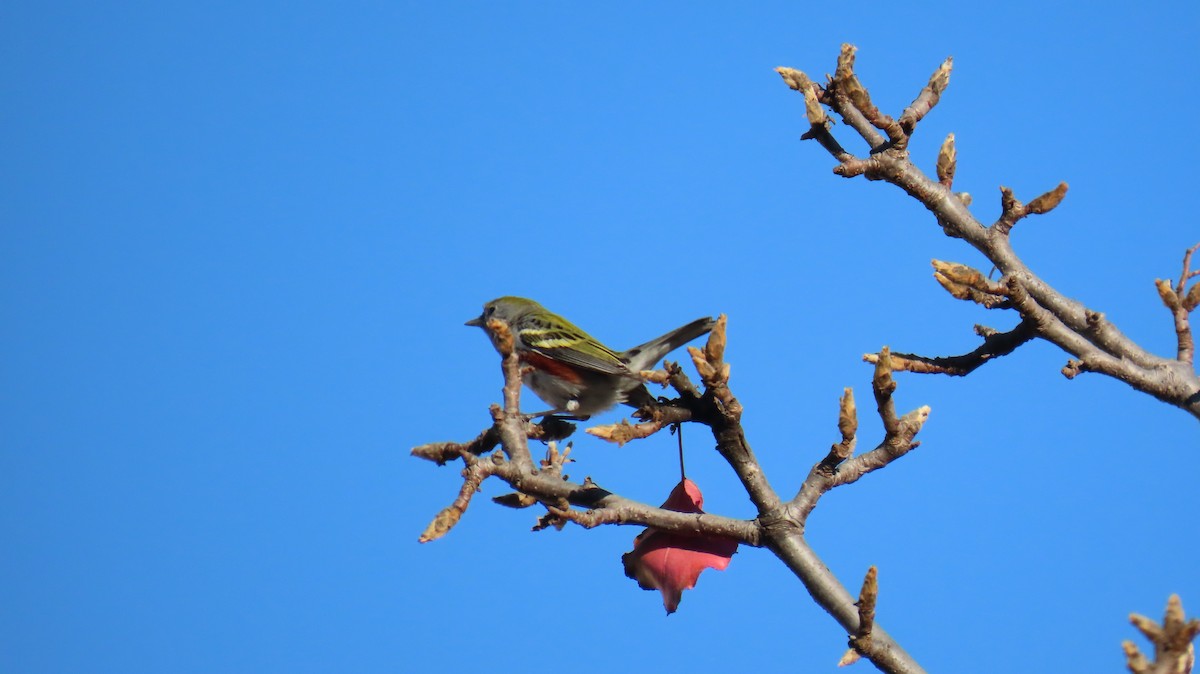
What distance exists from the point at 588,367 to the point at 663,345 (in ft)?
1.76

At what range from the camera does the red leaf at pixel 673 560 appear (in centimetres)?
452

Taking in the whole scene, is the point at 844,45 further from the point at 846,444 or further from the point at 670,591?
the point at 670,591

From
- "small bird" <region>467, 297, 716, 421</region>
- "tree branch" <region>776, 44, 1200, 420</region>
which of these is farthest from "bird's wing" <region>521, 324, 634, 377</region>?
"tree branch" <region>776, 44, 1200, 420</region>

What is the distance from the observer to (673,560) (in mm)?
4570

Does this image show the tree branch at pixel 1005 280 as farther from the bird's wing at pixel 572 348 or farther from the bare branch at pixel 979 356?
the bird's wing at pixel 572 348

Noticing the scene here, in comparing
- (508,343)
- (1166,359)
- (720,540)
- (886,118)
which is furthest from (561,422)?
(1166,359)

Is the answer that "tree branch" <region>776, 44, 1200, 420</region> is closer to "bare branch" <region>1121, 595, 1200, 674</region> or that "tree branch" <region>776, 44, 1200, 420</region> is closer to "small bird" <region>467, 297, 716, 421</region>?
"bare branch" <region>1121, 595, 1200, 674</region>

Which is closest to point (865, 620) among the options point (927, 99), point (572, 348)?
point (927, 99)

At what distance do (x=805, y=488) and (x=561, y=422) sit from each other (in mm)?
2139

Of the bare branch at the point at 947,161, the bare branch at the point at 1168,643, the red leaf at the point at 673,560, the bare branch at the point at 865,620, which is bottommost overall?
the bare branch at the point at 1168,643

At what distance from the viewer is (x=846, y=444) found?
4.46 metres

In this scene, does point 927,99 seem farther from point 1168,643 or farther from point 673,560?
point 1168,643

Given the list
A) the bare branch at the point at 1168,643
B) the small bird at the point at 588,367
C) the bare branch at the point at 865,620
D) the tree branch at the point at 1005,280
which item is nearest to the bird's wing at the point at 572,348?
the small bird at the point at 588,367

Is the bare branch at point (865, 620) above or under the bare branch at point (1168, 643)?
above
